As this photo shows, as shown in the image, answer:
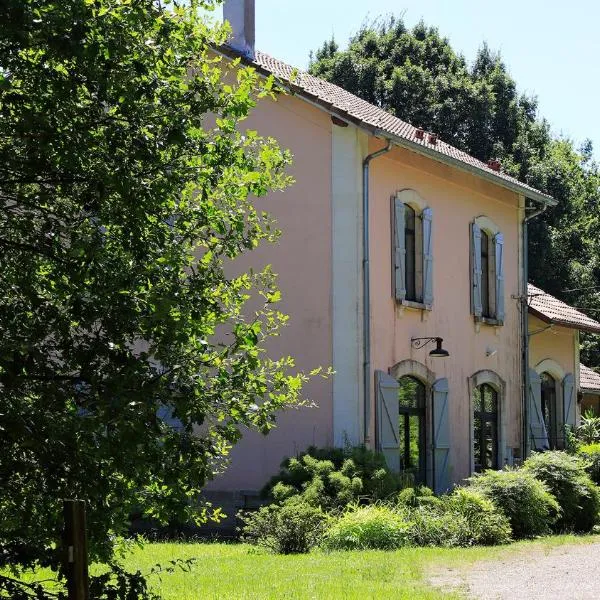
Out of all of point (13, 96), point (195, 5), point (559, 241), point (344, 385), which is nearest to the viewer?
point (13, 96)

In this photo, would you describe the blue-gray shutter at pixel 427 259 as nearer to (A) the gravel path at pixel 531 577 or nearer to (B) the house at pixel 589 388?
(A) the gravel path at pixel 531 577

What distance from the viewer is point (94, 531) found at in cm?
637

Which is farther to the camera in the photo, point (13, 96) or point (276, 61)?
point (276, 61)

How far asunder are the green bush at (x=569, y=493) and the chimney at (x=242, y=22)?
8.55 metres

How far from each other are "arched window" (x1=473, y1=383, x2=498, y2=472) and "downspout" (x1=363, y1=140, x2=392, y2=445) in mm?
4577

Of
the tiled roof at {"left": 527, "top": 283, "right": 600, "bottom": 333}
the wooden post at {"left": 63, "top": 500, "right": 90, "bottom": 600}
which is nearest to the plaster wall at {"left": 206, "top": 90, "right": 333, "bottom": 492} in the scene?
the tiled roof at {"left": 527, "top": 283, "right": 600, "bottom": 333}

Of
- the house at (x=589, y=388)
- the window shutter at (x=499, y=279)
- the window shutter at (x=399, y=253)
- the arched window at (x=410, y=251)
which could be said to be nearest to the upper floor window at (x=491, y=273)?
the window shutter at (x=499, y=279)

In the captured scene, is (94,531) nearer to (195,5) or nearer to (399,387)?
(195,5)

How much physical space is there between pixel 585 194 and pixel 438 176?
76.4 feet

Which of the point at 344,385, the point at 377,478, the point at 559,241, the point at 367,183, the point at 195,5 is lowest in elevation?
the point at 377,478

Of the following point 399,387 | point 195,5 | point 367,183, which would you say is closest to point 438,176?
point 367,183

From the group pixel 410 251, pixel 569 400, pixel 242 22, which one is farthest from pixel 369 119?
pixel 569 400

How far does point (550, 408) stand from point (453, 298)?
22.7 ft

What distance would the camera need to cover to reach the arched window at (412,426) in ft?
66.8
